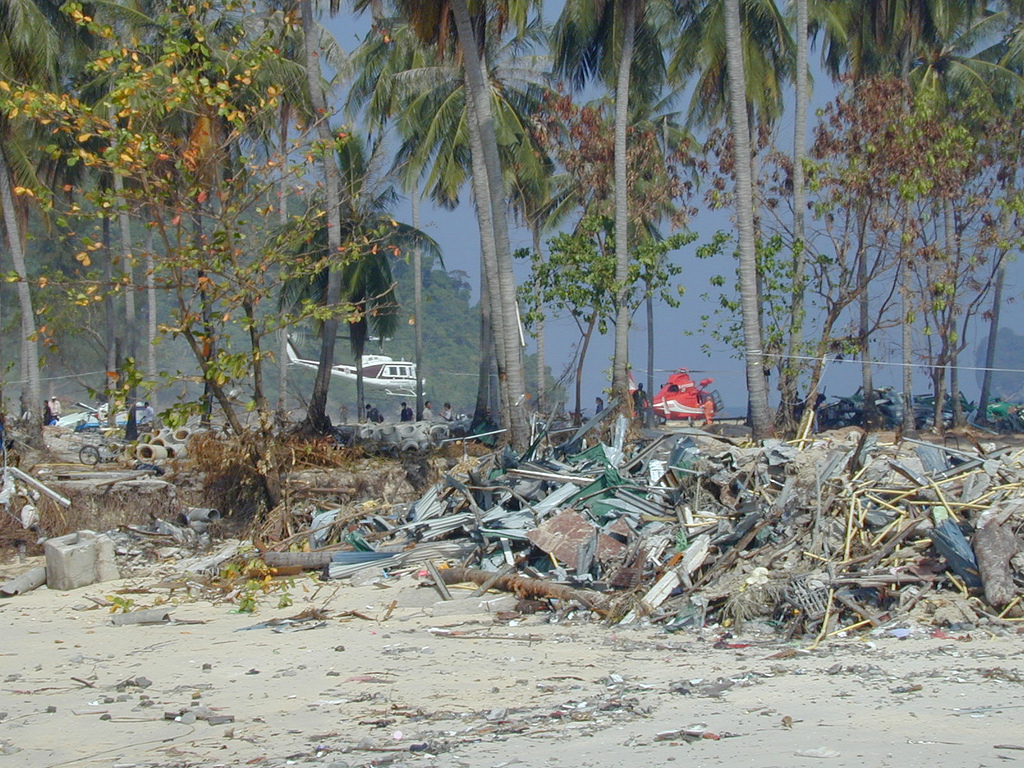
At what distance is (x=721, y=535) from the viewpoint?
32.4 ft

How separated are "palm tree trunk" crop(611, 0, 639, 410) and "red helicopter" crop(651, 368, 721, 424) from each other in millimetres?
12397

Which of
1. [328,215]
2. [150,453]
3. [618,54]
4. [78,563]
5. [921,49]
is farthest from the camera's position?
[921,49]

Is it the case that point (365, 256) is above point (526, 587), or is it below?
above

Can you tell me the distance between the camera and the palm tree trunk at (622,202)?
2052 centimetres

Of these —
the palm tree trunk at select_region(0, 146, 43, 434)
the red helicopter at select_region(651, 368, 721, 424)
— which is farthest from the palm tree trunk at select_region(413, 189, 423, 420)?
the palm tree trunk at select_region(0, 146, 43, 434)

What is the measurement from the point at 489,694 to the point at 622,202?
49.9ft

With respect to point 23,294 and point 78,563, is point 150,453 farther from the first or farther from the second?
point 23,294

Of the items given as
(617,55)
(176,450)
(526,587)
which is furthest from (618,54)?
(526,587)

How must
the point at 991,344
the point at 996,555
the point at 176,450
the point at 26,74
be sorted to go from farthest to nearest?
the point at 991,344, the point at 26,74, the point at 176,450, the point at 996,555

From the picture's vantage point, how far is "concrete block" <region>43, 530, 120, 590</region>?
11.7 m

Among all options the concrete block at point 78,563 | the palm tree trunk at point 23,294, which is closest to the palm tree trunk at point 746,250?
the concrete block at point 78,563

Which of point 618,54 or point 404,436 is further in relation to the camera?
point 404,436

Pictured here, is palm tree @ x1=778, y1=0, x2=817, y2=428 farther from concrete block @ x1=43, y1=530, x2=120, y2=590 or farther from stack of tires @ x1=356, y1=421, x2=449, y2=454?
concrete block @ x1=43, y1=530, x2=120, y2=590

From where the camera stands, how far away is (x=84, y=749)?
5988 mm
